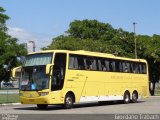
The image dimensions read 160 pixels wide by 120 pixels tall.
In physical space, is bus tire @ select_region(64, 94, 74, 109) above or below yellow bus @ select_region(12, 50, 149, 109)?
below

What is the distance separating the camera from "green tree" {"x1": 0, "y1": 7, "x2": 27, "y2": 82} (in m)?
43.7

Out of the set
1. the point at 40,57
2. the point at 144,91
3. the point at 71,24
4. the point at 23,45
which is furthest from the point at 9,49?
the point at 71,24

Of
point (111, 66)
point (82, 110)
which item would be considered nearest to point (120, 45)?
point (111, 66)

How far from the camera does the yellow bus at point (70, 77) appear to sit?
26438 millimetres

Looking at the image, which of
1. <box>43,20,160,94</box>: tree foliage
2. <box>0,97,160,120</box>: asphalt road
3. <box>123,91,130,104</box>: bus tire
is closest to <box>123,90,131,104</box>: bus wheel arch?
<box>123,91,130,104</box>: bus tire

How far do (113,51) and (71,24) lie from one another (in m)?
18.4

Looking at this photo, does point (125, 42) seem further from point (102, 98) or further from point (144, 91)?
point (102, 98)

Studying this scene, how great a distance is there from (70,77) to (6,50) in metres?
17.9

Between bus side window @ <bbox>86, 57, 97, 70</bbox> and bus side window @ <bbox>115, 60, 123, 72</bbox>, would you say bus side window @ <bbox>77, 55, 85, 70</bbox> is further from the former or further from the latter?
bus side window @ <bbox>115, 60, 123, 72</bbox>

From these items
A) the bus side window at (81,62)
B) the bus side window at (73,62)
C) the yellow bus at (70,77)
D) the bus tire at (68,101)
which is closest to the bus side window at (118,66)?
the yellow bus at (70,77)

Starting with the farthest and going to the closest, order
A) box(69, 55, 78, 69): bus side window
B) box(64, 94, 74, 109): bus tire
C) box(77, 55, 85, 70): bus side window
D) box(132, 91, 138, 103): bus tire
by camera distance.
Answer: box(132, 91, 138, 103): bus tire < box(77, 55, 85, 70): bus side window < box(69, 55, 78, 69): bus side window < box(64, 94, 74, 109): bus tire

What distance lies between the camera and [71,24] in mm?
78750

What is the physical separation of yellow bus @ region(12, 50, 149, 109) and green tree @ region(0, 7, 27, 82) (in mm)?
13477

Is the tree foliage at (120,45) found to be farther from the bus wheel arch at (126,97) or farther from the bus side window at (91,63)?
the bus side window at (91,63)
